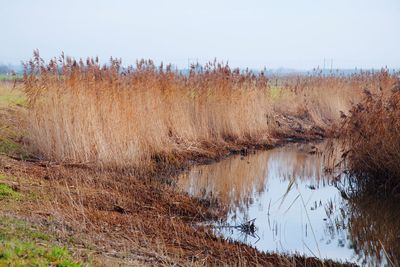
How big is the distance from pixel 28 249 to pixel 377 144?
664cm

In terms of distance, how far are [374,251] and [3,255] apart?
4516 mm

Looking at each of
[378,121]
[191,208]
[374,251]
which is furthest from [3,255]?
[378,121]

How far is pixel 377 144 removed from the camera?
8.95 metres

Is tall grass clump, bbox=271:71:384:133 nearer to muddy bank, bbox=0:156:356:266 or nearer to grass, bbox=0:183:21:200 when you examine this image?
muddy bank, bbox=0:156:356:266

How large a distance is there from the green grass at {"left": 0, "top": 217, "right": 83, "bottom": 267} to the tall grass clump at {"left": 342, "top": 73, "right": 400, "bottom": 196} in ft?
19.7

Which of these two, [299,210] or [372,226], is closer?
[372,226]

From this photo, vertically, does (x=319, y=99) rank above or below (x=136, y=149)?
above

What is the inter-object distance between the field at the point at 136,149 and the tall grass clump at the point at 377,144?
2 cm

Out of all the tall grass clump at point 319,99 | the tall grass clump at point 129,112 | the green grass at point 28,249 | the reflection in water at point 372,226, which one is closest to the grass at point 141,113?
the tall grass clump at point 129,112

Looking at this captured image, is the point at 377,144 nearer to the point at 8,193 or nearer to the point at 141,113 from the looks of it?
the point at 141,113

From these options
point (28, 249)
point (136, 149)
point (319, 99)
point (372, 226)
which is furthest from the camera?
point (319, 99)

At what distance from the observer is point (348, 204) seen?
852cm

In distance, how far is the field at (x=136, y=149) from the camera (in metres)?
5.65

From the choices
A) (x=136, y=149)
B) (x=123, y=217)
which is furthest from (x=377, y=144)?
(x=123, y=217)
